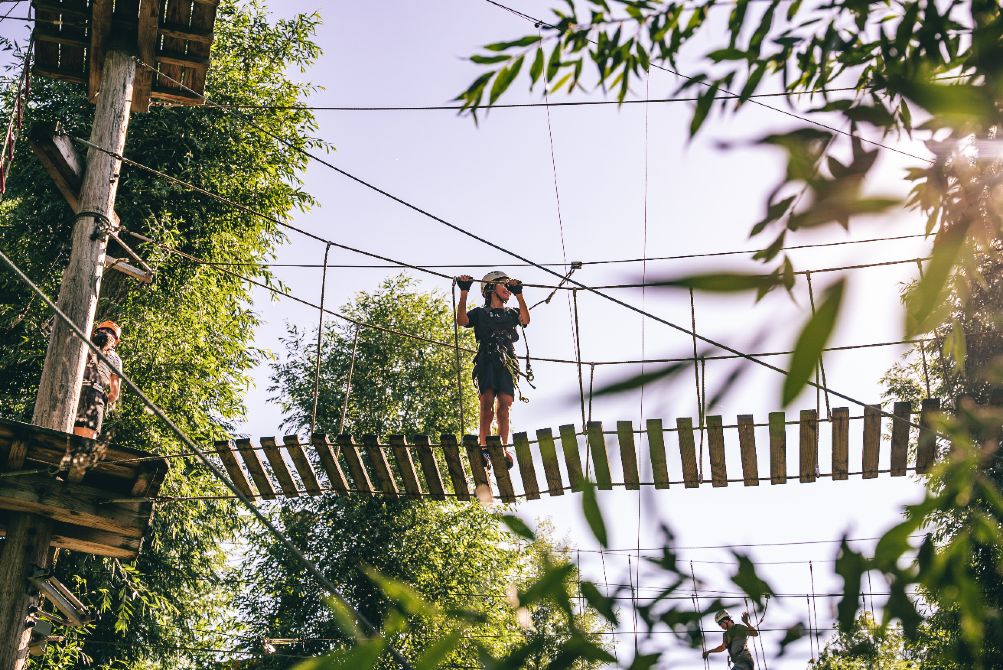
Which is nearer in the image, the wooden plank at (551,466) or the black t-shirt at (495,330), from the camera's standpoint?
the wooden plank at (551,466)

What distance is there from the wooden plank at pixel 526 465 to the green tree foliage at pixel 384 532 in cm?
905

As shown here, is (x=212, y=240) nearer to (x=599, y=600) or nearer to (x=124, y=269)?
(x=124, y=269)

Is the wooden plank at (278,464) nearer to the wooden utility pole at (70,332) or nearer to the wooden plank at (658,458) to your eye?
the wooden utility pole at (70,332)

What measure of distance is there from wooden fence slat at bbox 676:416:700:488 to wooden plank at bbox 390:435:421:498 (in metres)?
1.62

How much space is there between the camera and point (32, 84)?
12.9 meters

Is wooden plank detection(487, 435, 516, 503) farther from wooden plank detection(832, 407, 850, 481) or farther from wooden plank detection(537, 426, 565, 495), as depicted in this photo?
wooden plank detection(832, 407, 850, 481)

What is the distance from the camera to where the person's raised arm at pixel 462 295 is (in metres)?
6.71

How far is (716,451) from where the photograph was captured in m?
5.52

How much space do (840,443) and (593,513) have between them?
461cm

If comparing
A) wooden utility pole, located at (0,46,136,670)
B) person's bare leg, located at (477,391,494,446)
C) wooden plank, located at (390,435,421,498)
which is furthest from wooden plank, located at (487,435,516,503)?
wooden utility pole, located at (0,46,136,670)

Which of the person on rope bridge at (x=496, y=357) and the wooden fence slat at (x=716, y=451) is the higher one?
the person on rope bridge at (x=496, y=357)

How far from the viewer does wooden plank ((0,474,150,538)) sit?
4.99 metres

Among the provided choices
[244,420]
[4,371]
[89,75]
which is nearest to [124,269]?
[89,75]

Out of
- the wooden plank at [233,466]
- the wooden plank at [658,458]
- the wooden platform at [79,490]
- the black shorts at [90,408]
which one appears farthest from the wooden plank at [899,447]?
the black shorts at [90,408]
